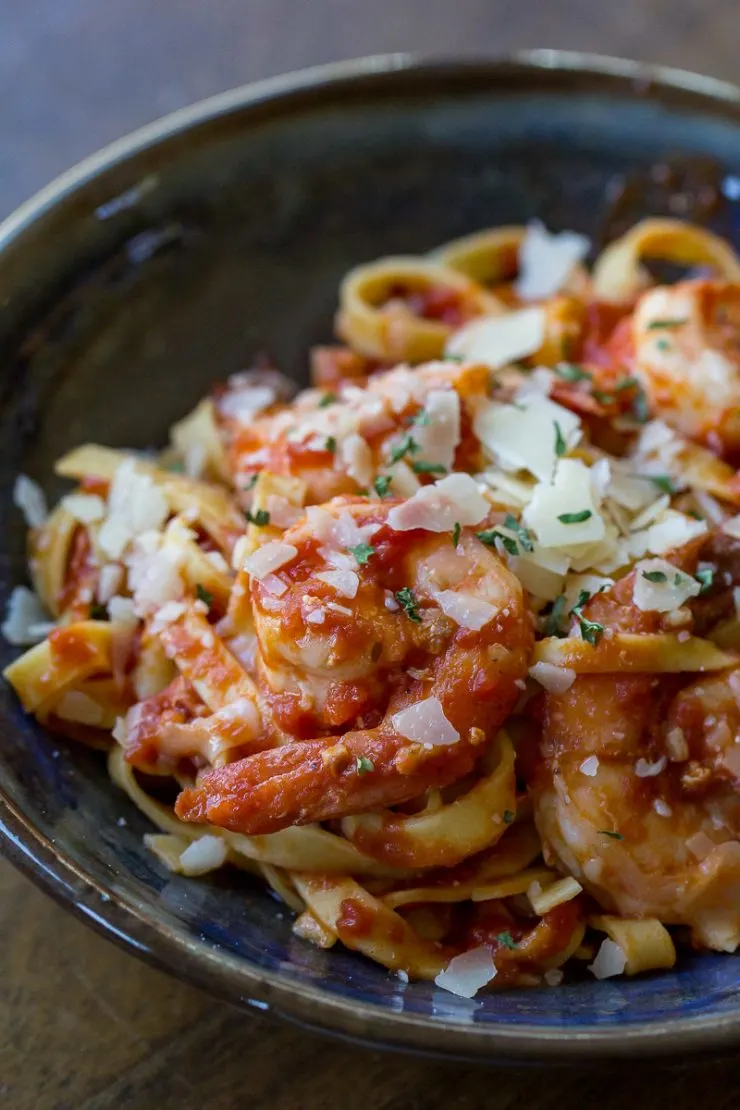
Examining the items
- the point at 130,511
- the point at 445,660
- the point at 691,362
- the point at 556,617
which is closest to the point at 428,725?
the point at 445,660

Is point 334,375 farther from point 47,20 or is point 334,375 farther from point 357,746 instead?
point 47,20

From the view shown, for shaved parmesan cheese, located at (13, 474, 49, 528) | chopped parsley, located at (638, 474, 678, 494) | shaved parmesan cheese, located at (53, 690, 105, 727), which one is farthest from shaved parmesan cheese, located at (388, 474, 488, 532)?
shaved parmesan cheese, located at (13, 474, 49, 528)

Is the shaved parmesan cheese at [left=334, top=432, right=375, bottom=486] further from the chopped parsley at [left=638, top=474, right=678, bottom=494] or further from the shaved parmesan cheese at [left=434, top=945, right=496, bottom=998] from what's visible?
the shaved parmesan cheese at [left=434, top=945, right=496, bottom=998]

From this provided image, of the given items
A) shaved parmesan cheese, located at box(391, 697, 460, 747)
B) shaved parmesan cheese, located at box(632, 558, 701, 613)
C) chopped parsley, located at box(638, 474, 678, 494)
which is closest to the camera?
shaved parmesan cheese, located at box(391, 697, 460, 747)

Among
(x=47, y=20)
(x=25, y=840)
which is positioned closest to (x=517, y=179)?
(x=47, y=20)

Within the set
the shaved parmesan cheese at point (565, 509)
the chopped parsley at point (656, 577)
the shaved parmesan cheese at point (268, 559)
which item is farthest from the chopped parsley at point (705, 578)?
the shaved parmesan cheese at point (268, 559)

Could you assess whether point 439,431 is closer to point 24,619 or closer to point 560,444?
point 560,444
